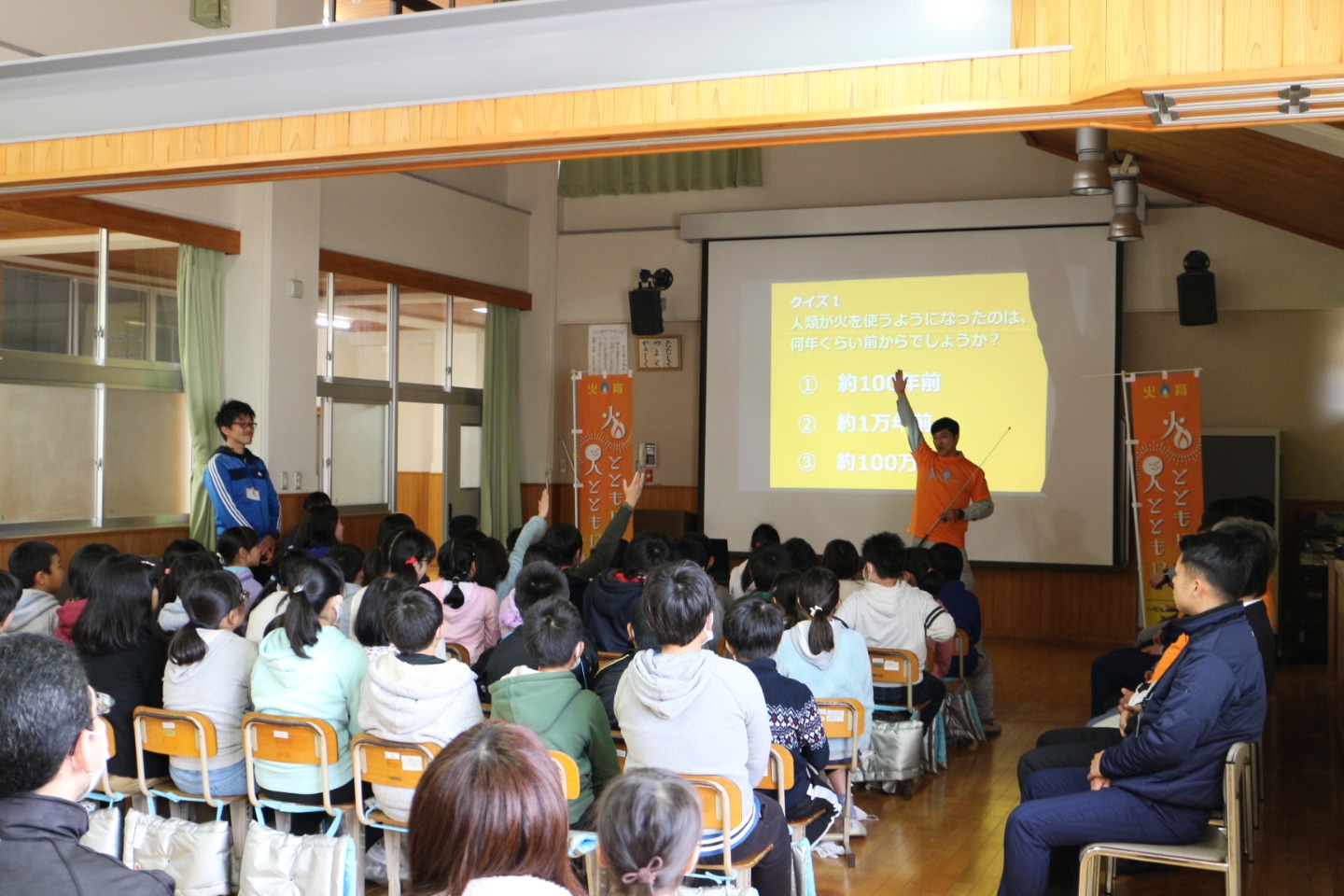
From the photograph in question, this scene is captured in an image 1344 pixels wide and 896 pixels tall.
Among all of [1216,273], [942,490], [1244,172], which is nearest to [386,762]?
[942,490]

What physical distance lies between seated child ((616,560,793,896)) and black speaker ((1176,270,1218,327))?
646 centimetres

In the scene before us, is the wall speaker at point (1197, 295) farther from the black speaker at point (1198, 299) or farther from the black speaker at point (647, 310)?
the black speaker at point (647, 310)

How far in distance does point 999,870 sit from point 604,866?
267cm

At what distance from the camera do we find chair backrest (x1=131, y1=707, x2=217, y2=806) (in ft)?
10.5

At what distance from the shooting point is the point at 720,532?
9508 millimetres

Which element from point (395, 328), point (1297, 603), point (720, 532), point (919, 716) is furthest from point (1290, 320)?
point (395, 328)

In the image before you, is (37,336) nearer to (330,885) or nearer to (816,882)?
(330,885)

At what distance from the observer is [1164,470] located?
7.74 m

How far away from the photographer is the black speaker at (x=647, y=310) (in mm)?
9680

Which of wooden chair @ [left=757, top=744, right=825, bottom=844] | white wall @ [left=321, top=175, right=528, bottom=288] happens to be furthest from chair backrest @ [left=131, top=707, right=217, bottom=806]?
white wall @ [left=321, top=175, right=528, bottom=288]

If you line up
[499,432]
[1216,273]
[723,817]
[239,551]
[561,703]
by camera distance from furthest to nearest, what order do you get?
[499,432]
[1216,273]
[239,551]
[561,703]
[723,817]

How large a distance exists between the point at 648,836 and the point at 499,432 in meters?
8.74

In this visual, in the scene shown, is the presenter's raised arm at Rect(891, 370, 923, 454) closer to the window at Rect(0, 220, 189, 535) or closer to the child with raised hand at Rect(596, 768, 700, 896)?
the window at Rect(0, 220, 189, 535)

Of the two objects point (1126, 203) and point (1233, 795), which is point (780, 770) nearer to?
point (1233, 795)
